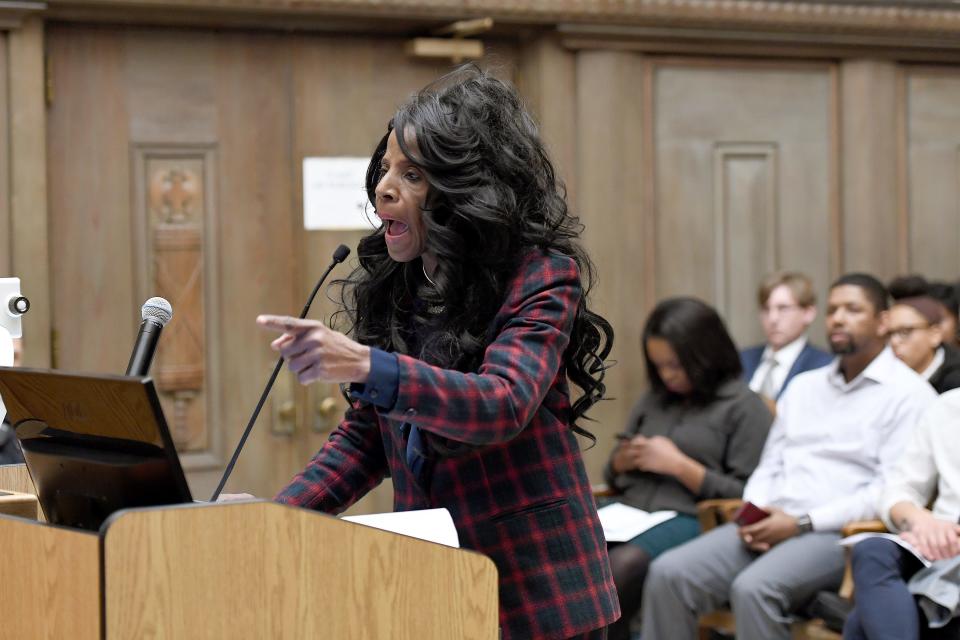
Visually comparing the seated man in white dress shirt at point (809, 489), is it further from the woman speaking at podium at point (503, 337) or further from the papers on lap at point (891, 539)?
the woman speaking at podium at point (503, 337)

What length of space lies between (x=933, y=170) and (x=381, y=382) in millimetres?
4235

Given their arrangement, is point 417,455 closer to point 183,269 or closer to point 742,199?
point 183,269

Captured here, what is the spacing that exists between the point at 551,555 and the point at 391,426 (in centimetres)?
32

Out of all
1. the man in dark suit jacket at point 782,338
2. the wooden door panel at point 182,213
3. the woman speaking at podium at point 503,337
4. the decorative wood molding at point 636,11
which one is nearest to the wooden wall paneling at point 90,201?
the wooden door panel at point 182,213

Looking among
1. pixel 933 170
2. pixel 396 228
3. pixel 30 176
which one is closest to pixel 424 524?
pixel 396 228

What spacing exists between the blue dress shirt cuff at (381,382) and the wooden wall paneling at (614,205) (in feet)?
10.2

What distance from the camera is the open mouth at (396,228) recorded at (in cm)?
185

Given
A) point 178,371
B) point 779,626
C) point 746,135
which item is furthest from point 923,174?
point 178,371

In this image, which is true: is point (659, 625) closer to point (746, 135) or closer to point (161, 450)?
point (746, 135)

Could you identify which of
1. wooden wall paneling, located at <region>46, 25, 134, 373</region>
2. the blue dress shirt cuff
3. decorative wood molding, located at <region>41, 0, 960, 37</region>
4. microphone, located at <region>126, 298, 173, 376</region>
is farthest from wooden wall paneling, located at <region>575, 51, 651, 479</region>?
the blue dress shirt cuff

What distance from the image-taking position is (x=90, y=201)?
437 cm

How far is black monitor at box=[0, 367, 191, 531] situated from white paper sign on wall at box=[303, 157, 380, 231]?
298 cm

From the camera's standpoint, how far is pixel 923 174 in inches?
207

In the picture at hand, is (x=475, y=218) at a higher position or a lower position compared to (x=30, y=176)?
lower
